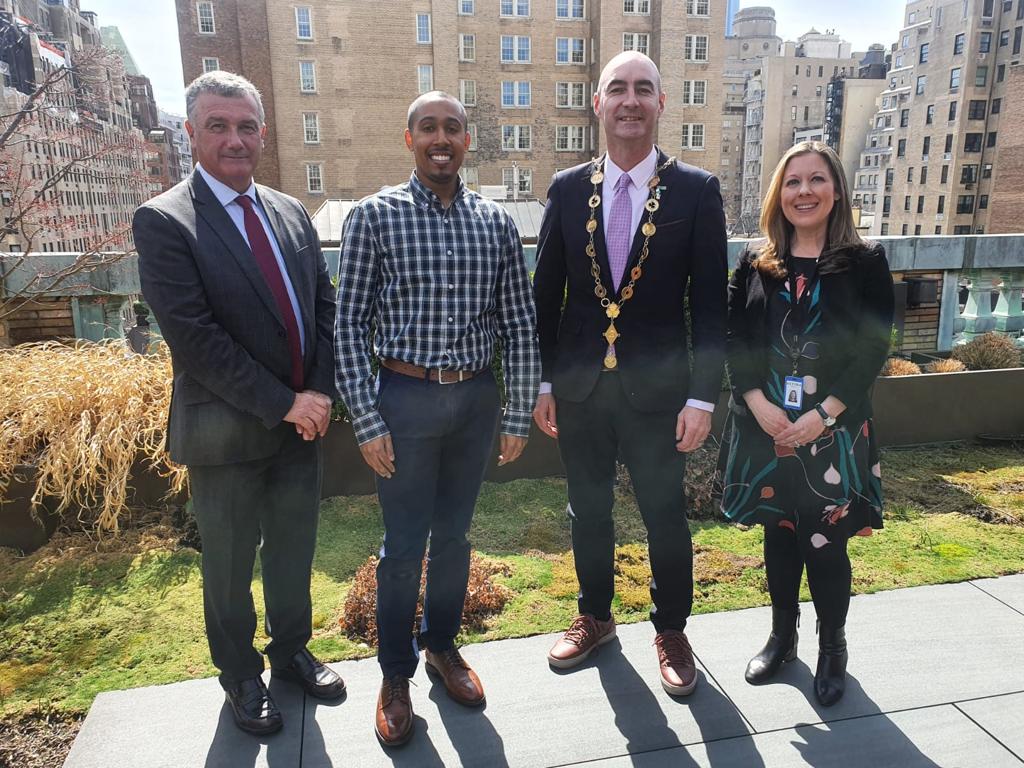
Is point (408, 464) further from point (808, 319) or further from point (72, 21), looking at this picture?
point (72, 21)

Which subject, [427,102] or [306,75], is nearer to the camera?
[427,102]

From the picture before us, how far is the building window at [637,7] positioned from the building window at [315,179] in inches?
870

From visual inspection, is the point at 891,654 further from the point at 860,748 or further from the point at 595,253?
the point at 595,253

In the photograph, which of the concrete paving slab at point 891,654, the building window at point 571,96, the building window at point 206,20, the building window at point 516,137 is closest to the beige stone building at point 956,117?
the building window at point 571,96

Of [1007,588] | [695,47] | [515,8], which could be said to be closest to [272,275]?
[1007,588]

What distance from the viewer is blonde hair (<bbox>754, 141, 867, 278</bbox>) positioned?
2816 mm

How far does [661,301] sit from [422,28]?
4617 cm

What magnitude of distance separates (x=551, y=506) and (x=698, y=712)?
2215 millimetres

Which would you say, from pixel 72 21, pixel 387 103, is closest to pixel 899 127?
pixel 387 103

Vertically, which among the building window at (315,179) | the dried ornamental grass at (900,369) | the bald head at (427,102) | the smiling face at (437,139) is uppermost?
the building window at (315,179)

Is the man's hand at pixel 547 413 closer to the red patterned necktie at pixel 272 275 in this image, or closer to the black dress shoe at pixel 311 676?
the red patterned necktie at pixel 272 275

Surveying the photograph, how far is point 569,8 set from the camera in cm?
4641

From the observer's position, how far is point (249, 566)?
287cm

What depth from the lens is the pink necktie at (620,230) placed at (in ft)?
9.73
